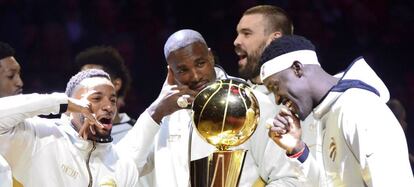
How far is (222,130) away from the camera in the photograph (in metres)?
3.17

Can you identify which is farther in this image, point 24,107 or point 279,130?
point 24,107

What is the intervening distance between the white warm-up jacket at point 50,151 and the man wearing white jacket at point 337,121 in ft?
2.82

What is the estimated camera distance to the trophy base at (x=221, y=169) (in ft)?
10.4

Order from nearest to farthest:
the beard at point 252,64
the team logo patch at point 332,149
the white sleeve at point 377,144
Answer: the white sleeve at point 377,144, the team logo patch at point 332,149, the beard at point 252,64

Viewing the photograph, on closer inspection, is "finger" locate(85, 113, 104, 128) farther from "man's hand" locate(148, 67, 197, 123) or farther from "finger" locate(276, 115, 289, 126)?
"finger" locate(276, 115, 289, 126)

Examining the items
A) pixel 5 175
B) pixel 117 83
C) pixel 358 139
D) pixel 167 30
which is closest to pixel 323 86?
pixel 358 139

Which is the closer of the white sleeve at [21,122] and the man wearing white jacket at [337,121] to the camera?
the man wearing white jacket at [337,121]

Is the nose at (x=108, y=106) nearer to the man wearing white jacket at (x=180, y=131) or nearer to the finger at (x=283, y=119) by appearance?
the man wearing white jacket at (x=180, y=131)

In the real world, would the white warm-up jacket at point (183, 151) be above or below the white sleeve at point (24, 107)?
below

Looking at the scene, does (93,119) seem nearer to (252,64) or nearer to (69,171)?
(69,171)

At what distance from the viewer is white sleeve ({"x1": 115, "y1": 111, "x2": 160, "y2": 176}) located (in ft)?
14.5

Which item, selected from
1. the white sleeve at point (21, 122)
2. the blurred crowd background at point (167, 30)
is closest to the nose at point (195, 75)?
the white sleeve at point (21, 122)

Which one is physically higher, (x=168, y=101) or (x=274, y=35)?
(x=274, y=35)

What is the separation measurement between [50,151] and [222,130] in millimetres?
1199
